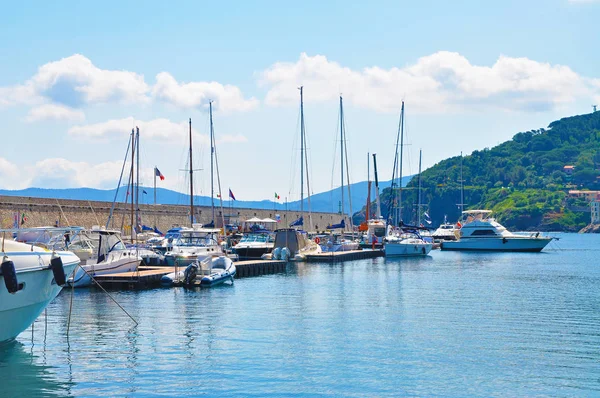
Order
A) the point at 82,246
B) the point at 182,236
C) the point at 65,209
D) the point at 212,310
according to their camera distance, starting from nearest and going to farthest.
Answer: the point at 212,310, the point at 82,246, the point at 182,236, the point at 65,209

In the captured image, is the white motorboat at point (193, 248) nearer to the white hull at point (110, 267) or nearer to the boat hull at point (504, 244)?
the white hull at point (110, 267)

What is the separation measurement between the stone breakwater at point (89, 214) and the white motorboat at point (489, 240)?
2615 centimetres

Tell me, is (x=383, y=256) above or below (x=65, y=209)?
below

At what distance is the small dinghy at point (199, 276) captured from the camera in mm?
34156

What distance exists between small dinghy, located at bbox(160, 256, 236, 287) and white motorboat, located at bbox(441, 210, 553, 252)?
163 ft

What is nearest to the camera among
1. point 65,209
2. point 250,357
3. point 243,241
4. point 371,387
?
point 371,387

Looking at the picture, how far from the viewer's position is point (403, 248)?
2650 inches

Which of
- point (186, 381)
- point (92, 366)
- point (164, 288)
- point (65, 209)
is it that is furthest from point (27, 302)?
point (65, 209)

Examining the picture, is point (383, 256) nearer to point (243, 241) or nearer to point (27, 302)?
point (243, 241)

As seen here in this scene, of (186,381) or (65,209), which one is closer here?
(186,381)

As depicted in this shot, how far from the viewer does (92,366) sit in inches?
698

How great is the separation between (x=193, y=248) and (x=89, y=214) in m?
27.7

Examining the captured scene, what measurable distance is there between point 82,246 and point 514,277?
24.8 meters

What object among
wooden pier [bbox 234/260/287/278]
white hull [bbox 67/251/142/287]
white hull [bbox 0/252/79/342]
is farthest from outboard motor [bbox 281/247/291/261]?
white hull [bbox 0/252/79/342]
